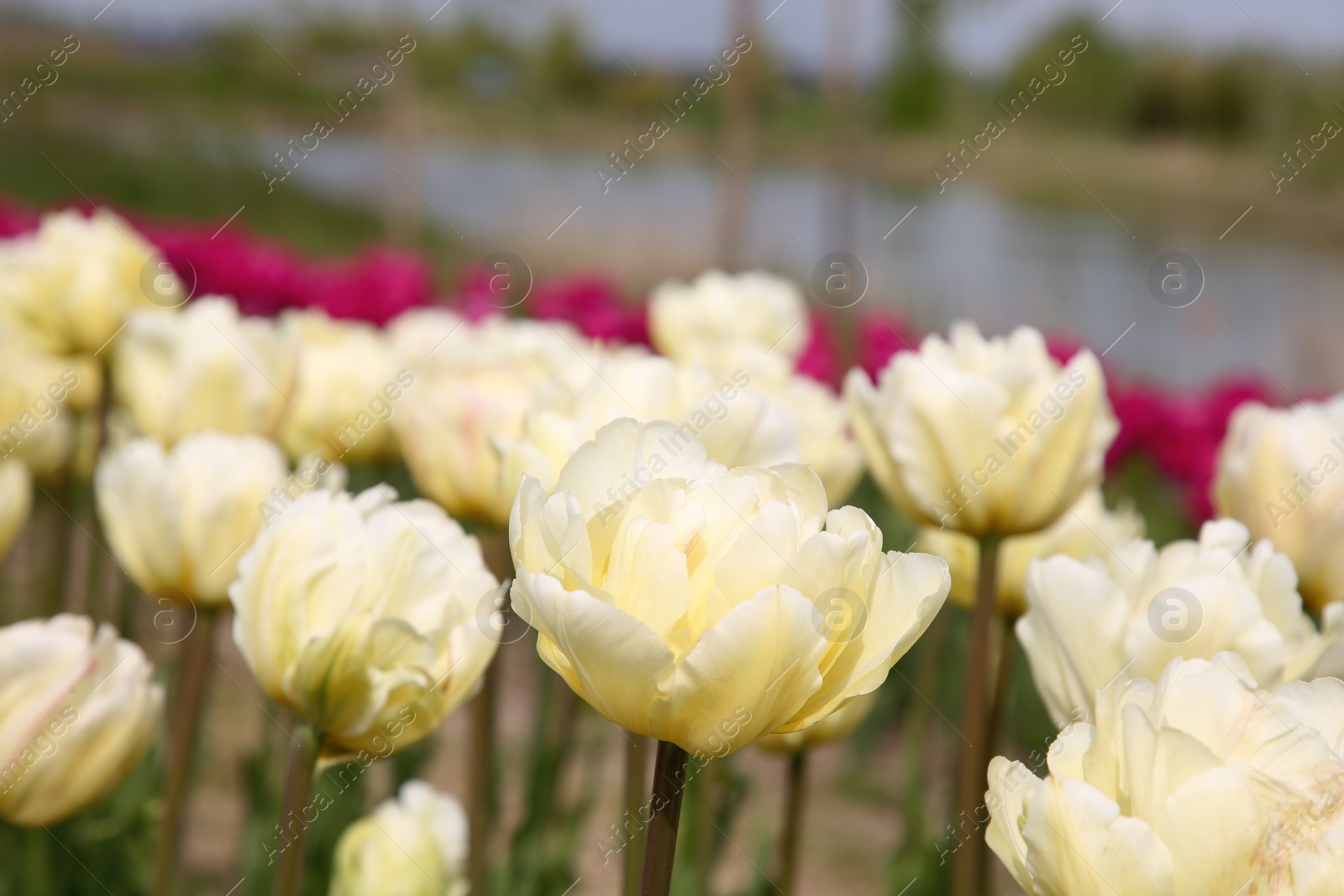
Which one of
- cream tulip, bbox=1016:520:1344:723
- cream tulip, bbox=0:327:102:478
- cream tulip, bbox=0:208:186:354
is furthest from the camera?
cream tulip, bbox=0:208:186:354

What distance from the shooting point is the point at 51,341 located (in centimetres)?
155

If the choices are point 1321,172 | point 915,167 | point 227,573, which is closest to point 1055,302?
point 227,573

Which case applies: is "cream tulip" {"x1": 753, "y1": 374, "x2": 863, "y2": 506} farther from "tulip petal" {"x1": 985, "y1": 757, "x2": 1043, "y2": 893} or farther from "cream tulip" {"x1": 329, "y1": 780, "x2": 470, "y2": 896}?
"tulip petal" {"x1": 985, "y1": 757, "x2": 1043, "y2": 893}

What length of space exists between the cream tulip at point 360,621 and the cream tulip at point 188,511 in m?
0.25

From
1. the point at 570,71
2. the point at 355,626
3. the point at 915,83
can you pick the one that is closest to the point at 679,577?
the point at 355,626

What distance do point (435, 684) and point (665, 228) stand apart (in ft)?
25.7

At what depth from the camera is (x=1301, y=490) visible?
103 cm

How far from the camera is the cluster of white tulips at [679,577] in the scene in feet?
1.76

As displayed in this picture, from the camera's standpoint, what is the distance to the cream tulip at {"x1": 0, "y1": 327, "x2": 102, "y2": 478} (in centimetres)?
141

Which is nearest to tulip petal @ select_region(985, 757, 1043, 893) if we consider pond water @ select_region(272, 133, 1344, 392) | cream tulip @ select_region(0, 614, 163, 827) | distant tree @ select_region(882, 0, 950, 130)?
cream tulip @ select_region(0, 614, 163, 827)

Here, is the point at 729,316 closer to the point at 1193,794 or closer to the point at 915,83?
the point at 1193,794

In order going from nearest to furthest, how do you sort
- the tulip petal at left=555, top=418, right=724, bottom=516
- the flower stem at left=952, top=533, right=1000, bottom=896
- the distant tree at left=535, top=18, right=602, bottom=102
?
the tulip petal at left=555, top=418, right=724, bottom=516
the flower stem at left=952, top=533, right=1000, bottom=896
the distant tree at left=535, top=18, right=602, bottom=102

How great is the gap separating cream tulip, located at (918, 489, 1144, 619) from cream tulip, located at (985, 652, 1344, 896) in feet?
1.98

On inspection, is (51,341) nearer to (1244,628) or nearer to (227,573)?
(227,573)
